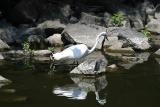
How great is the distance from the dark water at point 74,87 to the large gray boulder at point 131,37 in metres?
3.56

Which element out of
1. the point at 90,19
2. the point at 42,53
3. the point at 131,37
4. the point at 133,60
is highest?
the point at 90,19

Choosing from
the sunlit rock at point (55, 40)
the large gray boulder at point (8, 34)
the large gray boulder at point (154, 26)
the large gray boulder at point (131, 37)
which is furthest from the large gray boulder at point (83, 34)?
the large gray boulder at point (154, 26)

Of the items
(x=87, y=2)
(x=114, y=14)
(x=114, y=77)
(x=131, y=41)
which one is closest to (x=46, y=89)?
(x=114, y=77)

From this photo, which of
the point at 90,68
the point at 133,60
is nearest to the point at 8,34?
the point at 133,60

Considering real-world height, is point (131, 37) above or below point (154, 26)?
below

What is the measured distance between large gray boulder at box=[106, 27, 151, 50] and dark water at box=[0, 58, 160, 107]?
356 cm

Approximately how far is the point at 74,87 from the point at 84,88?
0.28 m

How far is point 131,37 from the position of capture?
2066cm

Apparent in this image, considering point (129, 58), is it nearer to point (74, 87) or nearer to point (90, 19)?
point (74, 87)

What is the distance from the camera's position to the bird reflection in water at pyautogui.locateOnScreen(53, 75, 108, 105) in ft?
40.4

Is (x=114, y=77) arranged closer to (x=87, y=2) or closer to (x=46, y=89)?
(x=46, y=89)

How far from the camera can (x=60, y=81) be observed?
45.5 feet

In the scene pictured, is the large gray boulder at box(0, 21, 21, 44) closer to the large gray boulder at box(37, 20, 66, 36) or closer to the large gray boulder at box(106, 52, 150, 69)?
the large gray boulder at box(37, 20, 66, 36)

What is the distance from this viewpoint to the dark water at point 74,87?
1169 cm
